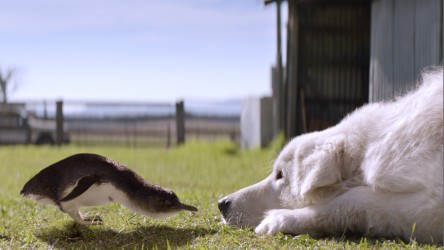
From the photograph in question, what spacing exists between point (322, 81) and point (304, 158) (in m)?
8.35

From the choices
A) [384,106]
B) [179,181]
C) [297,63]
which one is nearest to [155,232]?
[384,106]

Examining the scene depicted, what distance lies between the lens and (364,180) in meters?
3.97

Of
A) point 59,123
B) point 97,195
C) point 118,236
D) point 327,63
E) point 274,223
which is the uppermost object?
point 327,63

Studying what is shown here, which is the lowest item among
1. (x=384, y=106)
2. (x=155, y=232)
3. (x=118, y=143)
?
(x=118, y=143)

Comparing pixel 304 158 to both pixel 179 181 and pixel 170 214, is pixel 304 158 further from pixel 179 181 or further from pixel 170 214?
pixel 179 181

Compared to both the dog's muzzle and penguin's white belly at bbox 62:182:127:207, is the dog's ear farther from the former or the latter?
penguin's white belly at bbox 62:182:127:207

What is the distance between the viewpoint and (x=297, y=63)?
11859 millimetres

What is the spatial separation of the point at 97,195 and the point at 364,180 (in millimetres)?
1851

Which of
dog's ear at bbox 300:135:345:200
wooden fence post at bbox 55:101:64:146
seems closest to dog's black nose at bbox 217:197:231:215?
dog's ear at bbox 300:135:345:200

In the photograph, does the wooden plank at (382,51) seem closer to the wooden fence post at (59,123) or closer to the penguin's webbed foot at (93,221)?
the penguin's webbed foot at (93,221)

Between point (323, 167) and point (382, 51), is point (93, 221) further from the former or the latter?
point (382, 51)

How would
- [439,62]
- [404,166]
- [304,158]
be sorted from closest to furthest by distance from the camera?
1. [404,166]
2. [304,158]
3. [439,62]

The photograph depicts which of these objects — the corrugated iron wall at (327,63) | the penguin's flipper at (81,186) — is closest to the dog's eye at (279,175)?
the penguin's flipper at (81,186)

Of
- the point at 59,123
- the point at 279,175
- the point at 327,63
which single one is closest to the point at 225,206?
the point at 279,175
